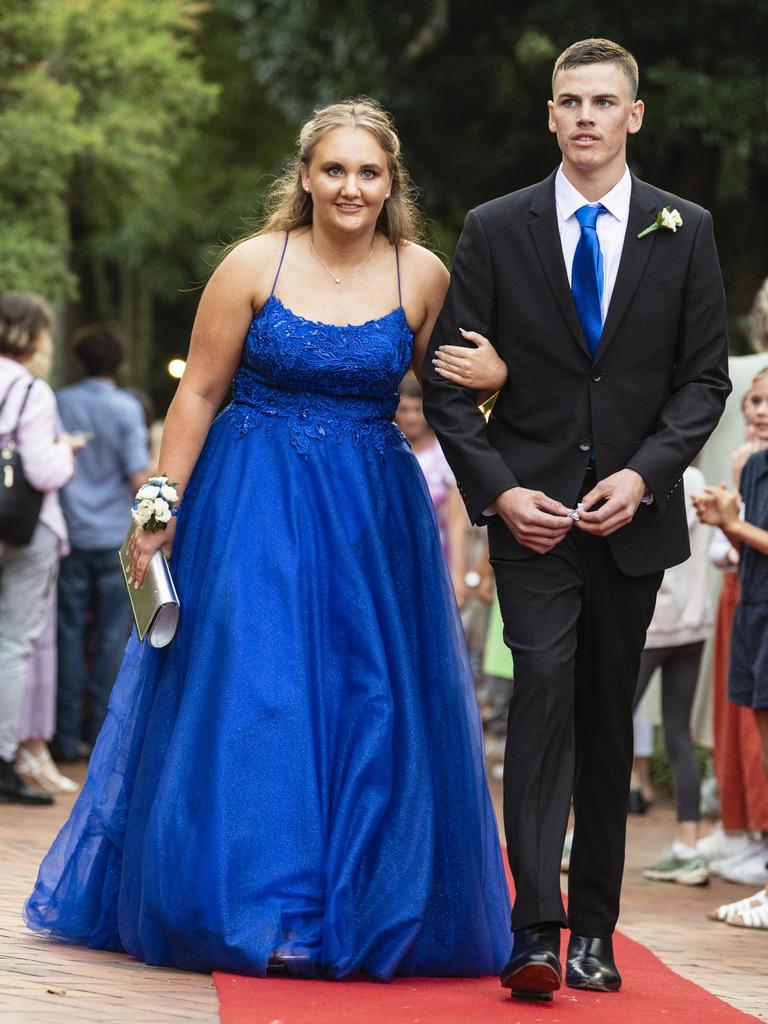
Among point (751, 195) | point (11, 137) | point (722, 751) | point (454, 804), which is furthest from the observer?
point (751, 195)

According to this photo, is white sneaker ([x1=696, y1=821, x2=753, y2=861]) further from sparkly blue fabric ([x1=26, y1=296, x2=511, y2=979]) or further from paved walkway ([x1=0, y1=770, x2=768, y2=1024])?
sparkly blue fabric ([x1=26, y1=296, x2=511, y2=979])

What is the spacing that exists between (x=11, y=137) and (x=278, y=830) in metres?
9.32

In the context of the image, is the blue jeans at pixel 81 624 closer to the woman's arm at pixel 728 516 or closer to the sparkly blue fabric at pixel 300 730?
the woman's arm at pixel 728 516

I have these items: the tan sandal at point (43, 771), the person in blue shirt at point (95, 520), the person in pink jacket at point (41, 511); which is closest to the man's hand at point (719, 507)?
the person in pink jacket at point (41, 511)

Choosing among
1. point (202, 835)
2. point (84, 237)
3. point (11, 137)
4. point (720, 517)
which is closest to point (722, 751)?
point (720, 517)

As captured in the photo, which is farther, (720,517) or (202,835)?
(720,517)

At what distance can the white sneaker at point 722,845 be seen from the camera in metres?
7.97

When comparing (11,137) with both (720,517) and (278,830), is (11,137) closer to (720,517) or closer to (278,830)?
(720,517)

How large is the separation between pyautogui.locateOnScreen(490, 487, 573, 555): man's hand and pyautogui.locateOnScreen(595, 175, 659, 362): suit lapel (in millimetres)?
412

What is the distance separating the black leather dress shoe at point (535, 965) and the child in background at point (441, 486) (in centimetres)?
554

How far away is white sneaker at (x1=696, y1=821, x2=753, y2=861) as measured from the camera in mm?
7972

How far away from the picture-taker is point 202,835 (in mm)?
4941

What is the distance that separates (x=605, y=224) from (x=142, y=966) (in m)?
2.36

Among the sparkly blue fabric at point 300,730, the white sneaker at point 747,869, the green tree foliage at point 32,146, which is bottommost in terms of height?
the white sneaker at point 747,869
